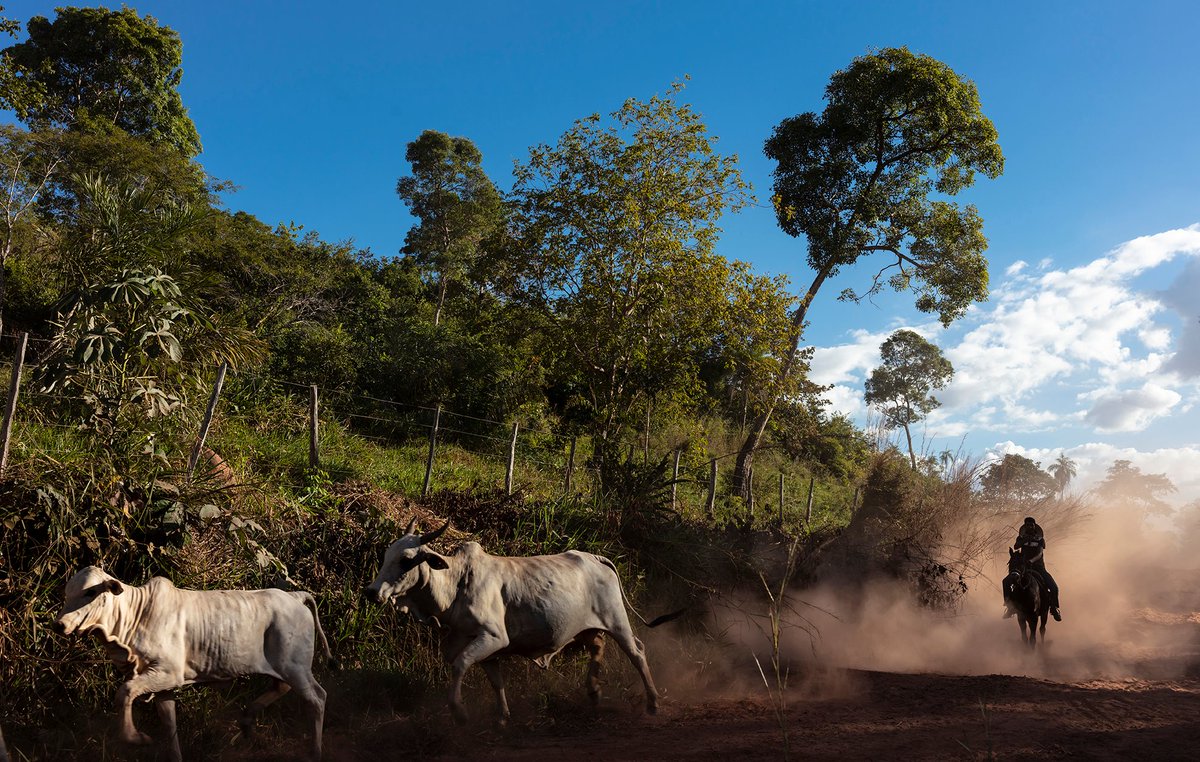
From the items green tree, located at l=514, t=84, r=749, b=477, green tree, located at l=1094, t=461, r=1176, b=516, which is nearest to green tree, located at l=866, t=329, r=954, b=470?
green tree, located at l=1094, t=461, r=1176, b=516

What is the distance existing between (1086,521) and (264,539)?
18.6 metres

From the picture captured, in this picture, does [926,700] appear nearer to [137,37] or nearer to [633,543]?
[633,543]

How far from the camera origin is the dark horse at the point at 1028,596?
460 inches

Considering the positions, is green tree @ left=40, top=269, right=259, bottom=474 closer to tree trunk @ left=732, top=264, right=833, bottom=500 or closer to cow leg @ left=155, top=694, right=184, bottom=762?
cow leg @ left=155, top=694, right=184, bottom=762

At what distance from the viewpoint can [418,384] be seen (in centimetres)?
2153

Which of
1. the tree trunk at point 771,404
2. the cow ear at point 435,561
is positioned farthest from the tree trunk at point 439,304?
the cow ear at point 435,561

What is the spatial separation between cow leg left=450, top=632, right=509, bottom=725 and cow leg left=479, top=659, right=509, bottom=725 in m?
0.32

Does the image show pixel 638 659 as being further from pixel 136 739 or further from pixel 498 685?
pixel 136 739

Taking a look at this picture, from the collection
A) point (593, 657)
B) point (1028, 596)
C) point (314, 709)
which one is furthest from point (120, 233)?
point (1028, 596)

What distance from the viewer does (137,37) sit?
1296 inches

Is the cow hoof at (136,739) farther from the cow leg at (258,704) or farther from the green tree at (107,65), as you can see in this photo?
the green tree at (107,65)

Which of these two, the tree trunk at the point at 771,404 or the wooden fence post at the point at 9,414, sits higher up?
the tree trunk at the point at 771,404

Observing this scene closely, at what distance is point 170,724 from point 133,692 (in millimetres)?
351

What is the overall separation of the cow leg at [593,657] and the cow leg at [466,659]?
1.06 m
